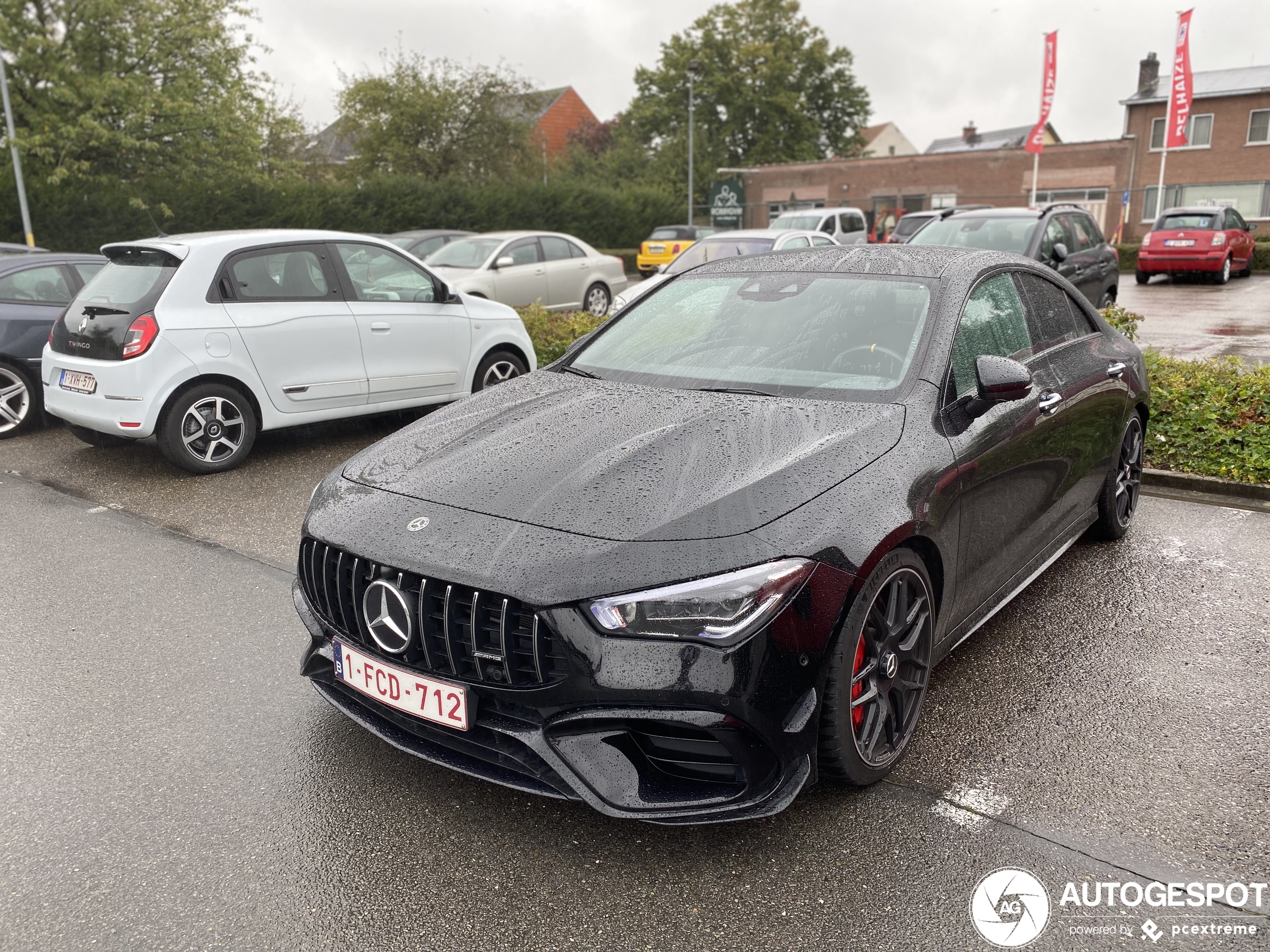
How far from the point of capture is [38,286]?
8.47 meters

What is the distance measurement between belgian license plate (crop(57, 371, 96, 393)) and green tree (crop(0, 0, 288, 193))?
17.9 meters

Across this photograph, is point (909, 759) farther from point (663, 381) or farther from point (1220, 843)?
point (663, 381)

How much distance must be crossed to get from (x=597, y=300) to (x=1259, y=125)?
37067mm

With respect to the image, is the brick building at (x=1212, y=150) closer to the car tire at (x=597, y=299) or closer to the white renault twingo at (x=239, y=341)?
the car tire at (x=597, y=299)

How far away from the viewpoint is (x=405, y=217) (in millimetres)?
30219

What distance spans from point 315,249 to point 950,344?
5.33 meters

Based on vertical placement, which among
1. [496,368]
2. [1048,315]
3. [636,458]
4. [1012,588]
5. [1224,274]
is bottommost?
[1224,274]

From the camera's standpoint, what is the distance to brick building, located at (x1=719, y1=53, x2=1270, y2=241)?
40.0 meters

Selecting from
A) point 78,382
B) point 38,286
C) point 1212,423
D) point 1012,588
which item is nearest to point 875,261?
point 1012,588

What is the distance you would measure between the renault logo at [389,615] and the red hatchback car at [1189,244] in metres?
22.3

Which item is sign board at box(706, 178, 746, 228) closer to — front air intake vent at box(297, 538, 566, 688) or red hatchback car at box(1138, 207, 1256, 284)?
red hatchback car at box(1138, 207, 1256, 284)

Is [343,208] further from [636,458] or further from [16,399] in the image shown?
[636,458]

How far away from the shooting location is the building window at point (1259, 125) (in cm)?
3994

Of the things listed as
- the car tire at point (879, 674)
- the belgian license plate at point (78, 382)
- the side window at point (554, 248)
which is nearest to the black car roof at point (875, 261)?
the car tire at point (879, 674)
